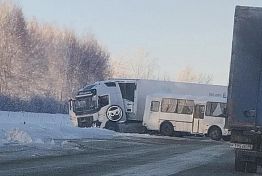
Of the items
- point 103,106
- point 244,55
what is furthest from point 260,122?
point 103,106

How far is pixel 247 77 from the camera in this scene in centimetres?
1277

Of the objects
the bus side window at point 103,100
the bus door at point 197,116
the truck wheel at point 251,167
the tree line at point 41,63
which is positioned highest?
the tree line at point 41,63

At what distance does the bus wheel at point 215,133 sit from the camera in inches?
1414

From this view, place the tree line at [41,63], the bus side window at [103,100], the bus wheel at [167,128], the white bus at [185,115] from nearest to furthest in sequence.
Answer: the white bus at [185,115] → the bus wheel at [167,128] → the bus side window at [103,100] → the tree line at [41,63]

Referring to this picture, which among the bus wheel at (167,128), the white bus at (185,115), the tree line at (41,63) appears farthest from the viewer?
the tree line at (41,63)

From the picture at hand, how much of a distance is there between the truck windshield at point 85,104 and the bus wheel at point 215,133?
27.5 feet

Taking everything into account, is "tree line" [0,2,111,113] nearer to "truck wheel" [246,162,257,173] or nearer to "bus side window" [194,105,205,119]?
"bus side window" [194,105,205,119]

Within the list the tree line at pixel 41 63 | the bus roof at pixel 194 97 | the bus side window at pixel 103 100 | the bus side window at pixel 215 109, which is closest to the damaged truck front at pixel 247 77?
the bus side window at pixel 215 109

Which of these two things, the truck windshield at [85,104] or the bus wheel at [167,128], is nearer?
the bus wheel at [167,128]

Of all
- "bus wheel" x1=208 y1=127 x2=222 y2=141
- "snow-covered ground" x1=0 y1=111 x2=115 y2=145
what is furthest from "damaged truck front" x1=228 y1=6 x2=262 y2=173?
"bus wheel" x1=208 y1=127 x2=222 y2=141

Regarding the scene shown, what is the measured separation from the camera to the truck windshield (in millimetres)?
39562

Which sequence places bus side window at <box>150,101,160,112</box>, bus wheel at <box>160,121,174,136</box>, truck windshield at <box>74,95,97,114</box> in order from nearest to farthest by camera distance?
1. bus wheel at <box>160,121,174,136</box>
2. bus side window at <box>150,101,160,112</box>
3. truck windshield at <box>74,95,97,114</box>

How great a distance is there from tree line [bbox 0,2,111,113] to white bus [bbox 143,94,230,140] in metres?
31.0

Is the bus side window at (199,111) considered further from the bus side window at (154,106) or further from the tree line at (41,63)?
the tree line at (41,63)
